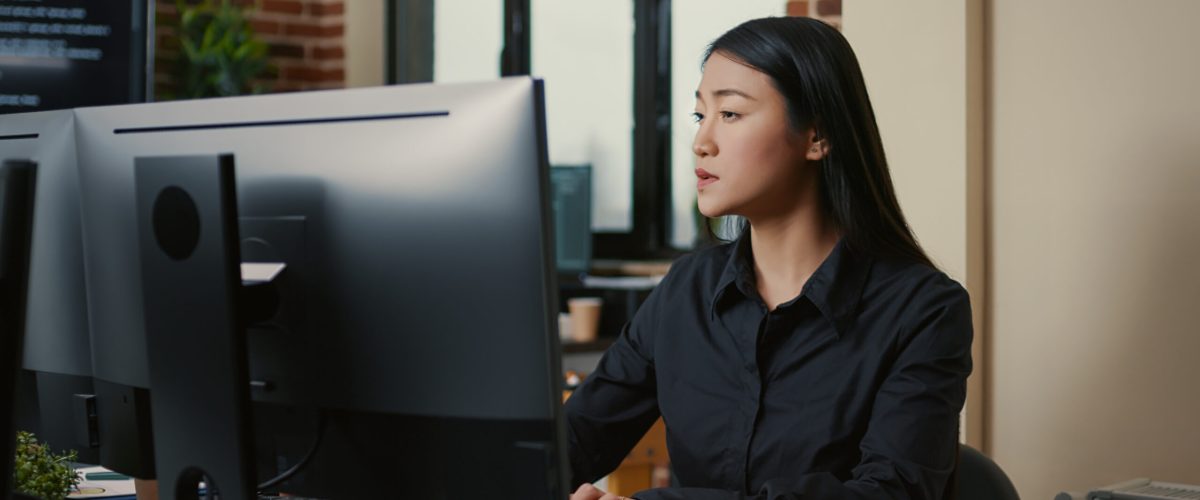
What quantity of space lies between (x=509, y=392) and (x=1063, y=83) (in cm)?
117

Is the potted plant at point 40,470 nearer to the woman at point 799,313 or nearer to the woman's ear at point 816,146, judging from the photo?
the woman at point 799,313

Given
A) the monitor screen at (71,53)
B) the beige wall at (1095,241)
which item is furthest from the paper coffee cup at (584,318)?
the beige wall at (1095,241)

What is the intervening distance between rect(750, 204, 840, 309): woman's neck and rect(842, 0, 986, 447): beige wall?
17.8 inches

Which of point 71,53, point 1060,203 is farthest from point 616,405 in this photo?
point 71,53

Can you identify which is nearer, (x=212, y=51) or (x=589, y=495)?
(x=589, y=495)

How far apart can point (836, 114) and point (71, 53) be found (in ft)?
6.14

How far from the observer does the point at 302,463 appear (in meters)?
1.07

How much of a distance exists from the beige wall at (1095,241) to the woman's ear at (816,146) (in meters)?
0.51

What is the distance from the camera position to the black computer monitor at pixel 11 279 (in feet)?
3.10

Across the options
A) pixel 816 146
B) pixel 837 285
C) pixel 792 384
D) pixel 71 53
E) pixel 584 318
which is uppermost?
pixel 71 53

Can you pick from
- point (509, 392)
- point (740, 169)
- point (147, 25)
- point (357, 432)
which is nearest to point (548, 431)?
point (509, 392)

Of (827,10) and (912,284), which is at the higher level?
(827,10)

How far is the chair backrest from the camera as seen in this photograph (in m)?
1.43

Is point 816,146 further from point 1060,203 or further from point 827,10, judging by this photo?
point 827,10
